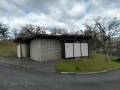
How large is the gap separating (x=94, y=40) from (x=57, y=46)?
11535mm

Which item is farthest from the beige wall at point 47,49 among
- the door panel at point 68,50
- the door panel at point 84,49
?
the door panel at point 84,49

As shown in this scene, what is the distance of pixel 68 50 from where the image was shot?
16.1 metres

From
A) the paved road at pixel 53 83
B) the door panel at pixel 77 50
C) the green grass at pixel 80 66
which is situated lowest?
the green grass at pixel 80 66

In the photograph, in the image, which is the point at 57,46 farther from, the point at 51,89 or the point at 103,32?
the point at 51,89

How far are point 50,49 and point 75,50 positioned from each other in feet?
11.8

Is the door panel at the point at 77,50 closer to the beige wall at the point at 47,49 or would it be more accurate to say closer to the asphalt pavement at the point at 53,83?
the beige wall at the point at 47,49

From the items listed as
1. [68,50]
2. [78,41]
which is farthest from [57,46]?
[78,41]

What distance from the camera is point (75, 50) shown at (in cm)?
1680

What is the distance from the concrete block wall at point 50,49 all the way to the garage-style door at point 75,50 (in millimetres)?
1167

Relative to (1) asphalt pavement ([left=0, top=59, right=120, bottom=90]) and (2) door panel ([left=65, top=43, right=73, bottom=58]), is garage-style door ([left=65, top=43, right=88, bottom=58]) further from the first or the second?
(1) asphalt pavement ([left=0, top=59, right=120, bottom=90])

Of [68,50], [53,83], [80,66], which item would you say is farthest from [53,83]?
[68,50]

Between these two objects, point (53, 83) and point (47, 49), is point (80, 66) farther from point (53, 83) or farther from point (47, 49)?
point (53, 83)

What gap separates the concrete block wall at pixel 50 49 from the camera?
1509 centimetres

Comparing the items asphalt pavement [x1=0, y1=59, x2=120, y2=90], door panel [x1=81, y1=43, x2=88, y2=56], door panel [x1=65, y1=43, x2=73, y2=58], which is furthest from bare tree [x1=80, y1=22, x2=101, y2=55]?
asphalt pavement [x1=0, y1=59, x2=120, y2=90]
